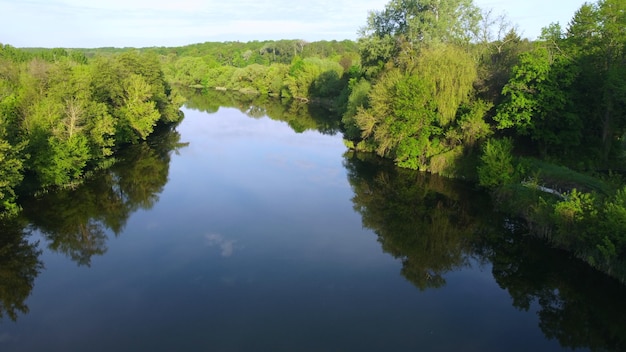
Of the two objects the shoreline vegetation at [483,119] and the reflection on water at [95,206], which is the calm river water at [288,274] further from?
the shoreline vegetation at [483,119]

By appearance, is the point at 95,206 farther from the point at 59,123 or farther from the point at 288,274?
the point at 288,274

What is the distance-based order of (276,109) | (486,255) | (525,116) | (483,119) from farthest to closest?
(276,109), (483,119), (525,116), (486,255)

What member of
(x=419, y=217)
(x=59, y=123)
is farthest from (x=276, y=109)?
(x=419, y=217)

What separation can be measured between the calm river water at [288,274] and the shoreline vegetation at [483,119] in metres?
1.89

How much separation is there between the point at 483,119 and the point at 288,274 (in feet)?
73.4

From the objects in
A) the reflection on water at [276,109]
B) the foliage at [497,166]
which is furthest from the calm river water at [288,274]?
the reflection on water at [276,109]

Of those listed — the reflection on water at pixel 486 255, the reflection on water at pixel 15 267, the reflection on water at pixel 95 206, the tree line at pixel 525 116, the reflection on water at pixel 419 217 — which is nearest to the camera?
the reflection on water at pixel 486 255

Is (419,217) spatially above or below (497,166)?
below

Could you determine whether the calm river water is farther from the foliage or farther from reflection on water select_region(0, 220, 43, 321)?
the foliage

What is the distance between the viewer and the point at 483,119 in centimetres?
3475

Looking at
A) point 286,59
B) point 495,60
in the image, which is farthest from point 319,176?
point 286,59

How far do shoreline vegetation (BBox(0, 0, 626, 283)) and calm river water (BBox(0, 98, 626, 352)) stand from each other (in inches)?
74.6

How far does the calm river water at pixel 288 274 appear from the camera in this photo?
52.3 ft

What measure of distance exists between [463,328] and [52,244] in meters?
20.6
